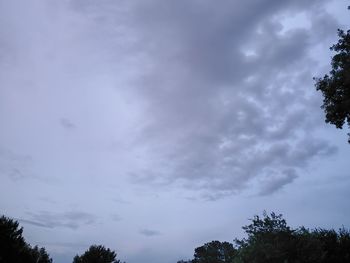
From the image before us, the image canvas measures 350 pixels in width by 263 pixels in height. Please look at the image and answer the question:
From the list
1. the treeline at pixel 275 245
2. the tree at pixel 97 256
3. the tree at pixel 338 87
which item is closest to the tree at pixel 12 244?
the treeline at pixel 275 245

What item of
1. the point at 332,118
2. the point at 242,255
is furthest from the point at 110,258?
the point at 332,118

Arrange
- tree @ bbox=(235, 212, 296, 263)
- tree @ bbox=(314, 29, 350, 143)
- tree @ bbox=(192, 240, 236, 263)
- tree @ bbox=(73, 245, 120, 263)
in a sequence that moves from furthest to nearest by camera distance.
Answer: tree @ bbox=(192, 240, 236, 263)
tree @ bbox=(73, 245, 120, 263)
tree @ bbox=(235, 212, 296, 263)
tree @ bbox=(314, 29, 350, 143)

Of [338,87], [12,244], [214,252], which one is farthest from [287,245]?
[214,252]

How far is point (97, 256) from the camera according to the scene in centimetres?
7281

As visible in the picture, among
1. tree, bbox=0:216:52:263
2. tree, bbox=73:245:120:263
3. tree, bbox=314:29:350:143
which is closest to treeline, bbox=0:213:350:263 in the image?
tree, bbox=0:216:52:263

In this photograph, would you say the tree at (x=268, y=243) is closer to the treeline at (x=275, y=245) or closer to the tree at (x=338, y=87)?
the treeline at (x=275, y=245)

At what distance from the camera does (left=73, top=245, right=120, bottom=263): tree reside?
237 feet

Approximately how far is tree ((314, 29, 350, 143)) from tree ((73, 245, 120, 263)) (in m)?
59.4

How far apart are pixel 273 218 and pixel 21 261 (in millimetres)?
37570

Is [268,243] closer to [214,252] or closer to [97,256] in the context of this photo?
[97,256]

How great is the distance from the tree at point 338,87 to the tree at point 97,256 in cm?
5941

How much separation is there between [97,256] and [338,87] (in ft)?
203

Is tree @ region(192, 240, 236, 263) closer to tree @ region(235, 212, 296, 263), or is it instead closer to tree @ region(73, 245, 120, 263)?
tree @ region(73, 245, 120, 263)

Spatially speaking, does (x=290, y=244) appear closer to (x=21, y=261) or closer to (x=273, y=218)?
(x=273, y=218)
